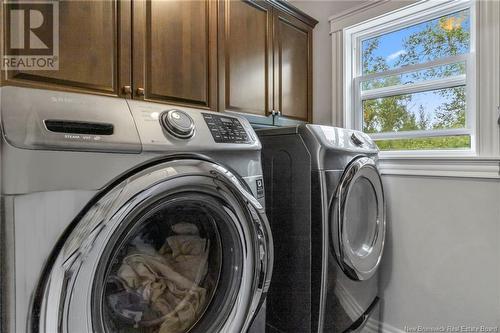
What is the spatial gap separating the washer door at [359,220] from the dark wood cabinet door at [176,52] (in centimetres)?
78

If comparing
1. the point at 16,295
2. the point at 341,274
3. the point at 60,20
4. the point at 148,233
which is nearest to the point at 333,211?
the point at 341,274

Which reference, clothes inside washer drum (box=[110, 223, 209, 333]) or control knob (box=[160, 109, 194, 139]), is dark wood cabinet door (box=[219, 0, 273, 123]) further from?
clothes inside washer drum (box=[110, 223, 209, 333])

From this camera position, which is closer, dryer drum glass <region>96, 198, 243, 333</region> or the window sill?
dryer drum glass <region>96, 198, 243, 333</region>

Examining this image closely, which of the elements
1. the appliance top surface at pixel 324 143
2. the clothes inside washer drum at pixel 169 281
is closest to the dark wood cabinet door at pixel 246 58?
the appliance top surface at pixel 324 143

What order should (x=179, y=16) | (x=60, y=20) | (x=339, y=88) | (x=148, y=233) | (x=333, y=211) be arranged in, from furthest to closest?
(x=339, y=88) → (x=179, y=16) → (x=333, y=211) → (x=60, y=20) → (x=148, y=233)

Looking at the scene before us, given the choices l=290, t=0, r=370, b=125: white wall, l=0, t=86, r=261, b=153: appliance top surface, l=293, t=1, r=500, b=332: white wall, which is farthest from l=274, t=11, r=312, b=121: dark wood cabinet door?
l=0, t=86, r=261, b=153: appliance top surface

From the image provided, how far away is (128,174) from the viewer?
69 cm

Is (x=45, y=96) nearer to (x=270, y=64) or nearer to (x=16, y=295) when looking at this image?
(x=16, y=295)

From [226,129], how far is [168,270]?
1.55 feet

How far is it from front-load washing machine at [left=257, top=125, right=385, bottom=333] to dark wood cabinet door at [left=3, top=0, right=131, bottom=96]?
27.1 inches

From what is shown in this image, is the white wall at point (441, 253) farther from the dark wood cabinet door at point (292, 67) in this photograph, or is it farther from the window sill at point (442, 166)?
the dark wood cabinet door at point (292, 67)

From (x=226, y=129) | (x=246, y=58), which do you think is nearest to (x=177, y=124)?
(x=226, y=129)

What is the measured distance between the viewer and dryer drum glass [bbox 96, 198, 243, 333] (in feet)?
2.42

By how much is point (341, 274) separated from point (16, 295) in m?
1.11
